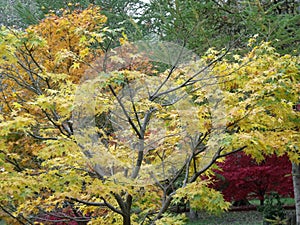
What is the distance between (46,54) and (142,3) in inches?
398

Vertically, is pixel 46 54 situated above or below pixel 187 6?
below

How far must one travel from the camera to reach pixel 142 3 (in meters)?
16.2

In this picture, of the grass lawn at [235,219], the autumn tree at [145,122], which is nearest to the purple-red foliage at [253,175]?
A: the grass lawn at [235,219]

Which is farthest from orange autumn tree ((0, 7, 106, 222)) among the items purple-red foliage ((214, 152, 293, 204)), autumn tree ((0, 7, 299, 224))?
purple-red foliage ((214, 152, 293, 204))

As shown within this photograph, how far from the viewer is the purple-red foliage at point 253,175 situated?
343 inches

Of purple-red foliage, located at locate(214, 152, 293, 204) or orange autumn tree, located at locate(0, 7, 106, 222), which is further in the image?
purple-red foliage, located at locate(214, 152, 293, 204)

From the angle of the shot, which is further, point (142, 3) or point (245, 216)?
point (142, 3)

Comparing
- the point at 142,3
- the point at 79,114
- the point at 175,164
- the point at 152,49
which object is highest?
the point at 142,3

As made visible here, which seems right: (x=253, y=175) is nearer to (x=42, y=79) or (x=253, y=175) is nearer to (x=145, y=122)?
(x=145, y=122)

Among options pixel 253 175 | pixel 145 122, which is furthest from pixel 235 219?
pixel 145 122

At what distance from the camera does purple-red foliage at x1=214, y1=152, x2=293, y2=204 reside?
871cm

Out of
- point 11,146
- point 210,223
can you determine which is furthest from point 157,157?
point 210,223

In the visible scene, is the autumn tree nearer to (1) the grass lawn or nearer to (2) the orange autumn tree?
(2) the orange autumn tree

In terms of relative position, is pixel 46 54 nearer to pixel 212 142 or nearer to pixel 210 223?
pixel 212 142
